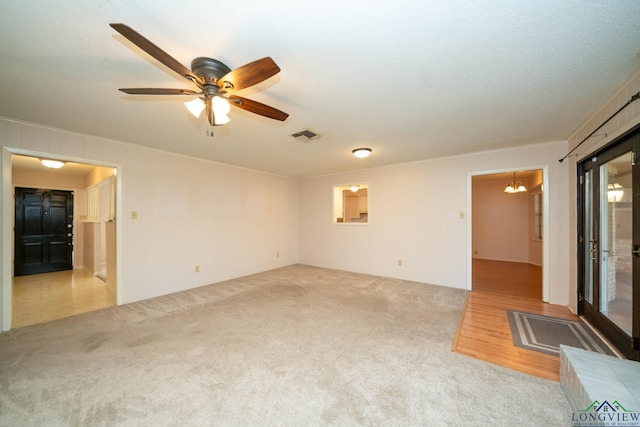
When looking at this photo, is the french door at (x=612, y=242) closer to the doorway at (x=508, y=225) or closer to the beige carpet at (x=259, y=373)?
the beige carpet at (x=259, y=373)

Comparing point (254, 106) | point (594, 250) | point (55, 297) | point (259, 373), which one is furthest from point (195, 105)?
point (55, 297)

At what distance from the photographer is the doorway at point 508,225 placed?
6.10m

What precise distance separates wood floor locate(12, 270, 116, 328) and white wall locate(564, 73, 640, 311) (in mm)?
6502

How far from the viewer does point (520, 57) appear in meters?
1.73

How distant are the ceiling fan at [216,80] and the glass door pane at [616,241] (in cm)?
335

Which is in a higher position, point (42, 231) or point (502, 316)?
point (42, 231)

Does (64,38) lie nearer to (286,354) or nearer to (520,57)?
(286,354)

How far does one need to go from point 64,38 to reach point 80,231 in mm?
7078

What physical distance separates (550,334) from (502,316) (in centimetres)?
52

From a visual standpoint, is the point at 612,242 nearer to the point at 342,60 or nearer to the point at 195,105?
the point at 342,60

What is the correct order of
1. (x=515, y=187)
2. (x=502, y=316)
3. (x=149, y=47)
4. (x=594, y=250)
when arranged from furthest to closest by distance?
(x=515, y=187) → (x=502, y=316) → (x=594, y=250) → (x=149, y=47)

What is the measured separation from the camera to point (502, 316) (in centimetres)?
317

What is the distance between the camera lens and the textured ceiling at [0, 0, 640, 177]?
1348 millimetres

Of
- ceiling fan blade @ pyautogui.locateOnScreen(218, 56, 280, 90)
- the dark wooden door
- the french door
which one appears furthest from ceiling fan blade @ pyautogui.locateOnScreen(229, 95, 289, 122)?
the dark wooden door
